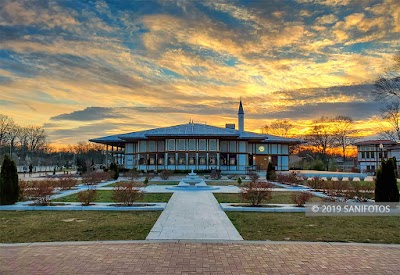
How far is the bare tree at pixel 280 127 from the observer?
65.9m

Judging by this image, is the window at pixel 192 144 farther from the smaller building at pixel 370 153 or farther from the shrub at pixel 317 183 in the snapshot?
the smaller building at pixel 370 153

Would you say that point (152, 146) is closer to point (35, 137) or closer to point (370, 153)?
point (370, 153)

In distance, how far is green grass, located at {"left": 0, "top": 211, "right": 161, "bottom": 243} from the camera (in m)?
7.03

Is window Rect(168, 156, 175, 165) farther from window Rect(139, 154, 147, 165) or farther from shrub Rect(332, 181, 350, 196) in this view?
shrub Rect(332, 181, 350, 196)

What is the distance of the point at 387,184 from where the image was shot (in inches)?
483

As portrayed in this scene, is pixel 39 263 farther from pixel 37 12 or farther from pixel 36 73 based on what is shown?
pixel 36 73

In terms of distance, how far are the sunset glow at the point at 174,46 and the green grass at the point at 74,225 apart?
8515mm

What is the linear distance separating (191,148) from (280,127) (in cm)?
3447

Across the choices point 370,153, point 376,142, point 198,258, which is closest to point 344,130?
point 370,153

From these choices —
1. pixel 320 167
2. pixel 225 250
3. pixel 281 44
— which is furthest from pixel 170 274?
pixel 320 167

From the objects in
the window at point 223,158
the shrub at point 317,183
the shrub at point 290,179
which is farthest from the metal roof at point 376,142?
the shrub at point 317,183

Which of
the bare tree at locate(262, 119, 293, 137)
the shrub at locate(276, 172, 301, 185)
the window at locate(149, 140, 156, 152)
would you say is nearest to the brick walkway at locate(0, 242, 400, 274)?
the shrub at locate(276, 172, 301, 185)

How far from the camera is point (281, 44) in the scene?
671 inches

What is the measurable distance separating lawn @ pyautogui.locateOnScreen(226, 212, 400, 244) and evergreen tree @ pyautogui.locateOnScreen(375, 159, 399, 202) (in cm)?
261
